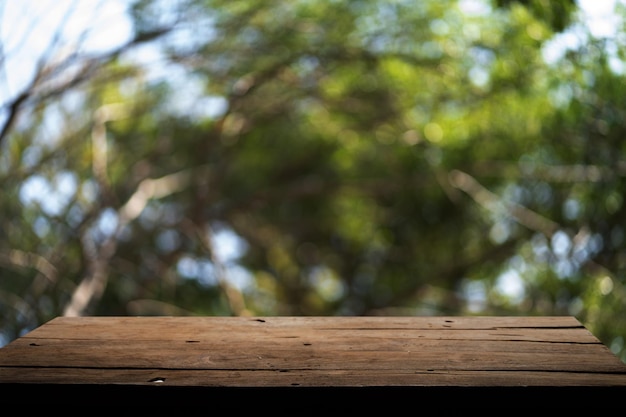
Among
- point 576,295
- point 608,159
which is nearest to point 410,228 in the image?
point 576,295

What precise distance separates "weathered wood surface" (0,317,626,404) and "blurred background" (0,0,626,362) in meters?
2.41

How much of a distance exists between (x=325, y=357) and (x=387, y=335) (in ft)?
0.44

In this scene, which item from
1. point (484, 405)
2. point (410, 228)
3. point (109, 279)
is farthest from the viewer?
point (410, 228)

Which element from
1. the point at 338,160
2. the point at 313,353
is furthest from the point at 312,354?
the point at 338,160

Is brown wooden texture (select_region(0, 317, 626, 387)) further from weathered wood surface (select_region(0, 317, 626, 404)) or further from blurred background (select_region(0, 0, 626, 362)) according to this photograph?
blurred background (select_region(0, 0, 626, 362))

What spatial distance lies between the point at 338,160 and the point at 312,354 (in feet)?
21.0

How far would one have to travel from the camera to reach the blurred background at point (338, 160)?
4691mm

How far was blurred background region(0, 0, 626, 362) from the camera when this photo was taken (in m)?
4.69

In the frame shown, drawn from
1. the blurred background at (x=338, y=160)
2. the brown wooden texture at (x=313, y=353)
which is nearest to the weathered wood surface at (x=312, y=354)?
the brown wooden texture at (x=313, y=353)

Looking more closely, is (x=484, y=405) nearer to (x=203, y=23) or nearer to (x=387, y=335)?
(x=387, y=335)

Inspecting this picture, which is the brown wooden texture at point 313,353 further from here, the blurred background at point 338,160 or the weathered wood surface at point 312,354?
the blurred background at point 338,160

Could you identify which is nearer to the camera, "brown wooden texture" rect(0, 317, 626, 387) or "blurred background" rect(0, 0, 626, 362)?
"brown wooden texture" rect(0, 317, 626, 387)

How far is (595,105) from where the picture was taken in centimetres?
450

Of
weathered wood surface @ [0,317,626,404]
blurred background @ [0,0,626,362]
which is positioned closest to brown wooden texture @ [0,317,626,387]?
weathered wood surface @ [0,317,626,404]
